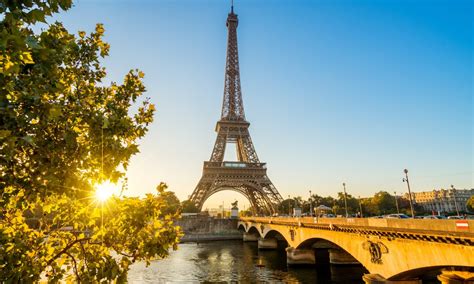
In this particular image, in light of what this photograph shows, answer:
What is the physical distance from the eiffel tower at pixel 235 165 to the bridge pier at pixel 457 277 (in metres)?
52.4

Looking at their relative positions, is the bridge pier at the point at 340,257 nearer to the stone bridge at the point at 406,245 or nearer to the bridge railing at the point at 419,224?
the stone bridge at the point at 406,245

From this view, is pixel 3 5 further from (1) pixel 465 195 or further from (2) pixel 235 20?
(1) pixel 465 195

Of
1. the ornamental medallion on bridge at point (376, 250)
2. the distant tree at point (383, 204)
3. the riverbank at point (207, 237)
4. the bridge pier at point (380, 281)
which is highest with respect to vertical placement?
the distant tree at point (383, 204)

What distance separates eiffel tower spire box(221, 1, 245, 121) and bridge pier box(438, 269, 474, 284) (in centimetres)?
6588

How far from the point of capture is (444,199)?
133 meters

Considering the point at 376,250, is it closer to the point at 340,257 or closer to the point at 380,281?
the point at 380,281

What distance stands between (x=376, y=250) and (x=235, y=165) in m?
54.0

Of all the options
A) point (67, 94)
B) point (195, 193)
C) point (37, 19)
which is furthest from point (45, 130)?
point (195, 193)

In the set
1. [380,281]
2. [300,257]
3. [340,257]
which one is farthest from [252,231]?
[380,281]

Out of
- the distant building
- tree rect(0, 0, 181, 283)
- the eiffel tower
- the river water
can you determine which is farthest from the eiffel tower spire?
the distant building

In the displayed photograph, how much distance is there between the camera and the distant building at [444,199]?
133 meters

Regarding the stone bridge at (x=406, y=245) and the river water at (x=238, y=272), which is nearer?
the stone bridge at (x=406, y=245)

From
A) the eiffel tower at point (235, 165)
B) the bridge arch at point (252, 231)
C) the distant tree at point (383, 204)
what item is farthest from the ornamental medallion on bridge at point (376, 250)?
the distant tree at point (383, 204)

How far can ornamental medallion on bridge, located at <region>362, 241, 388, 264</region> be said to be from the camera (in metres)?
17.3
